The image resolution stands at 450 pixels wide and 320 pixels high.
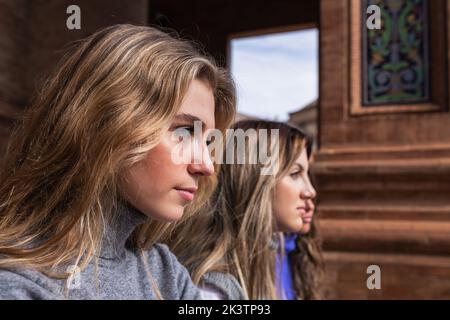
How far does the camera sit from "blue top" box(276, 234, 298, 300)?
92.4 inches

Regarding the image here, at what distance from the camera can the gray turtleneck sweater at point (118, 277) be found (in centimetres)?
95

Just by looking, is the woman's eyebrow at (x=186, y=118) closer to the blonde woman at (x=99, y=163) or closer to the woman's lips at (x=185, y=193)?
the blonde woman at (x=99, y=163)

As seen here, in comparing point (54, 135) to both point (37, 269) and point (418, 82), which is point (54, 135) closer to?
point (37, 269)

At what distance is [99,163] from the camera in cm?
104

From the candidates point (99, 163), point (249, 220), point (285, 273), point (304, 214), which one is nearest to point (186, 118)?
point (99, 163)

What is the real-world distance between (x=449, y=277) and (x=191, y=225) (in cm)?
136

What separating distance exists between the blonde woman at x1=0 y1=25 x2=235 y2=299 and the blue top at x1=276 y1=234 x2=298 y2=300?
1.25m

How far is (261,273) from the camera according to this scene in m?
2.04

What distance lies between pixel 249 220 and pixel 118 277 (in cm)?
92

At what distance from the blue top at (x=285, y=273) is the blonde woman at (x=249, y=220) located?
7cm

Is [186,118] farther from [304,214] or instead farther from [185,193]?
[304,214]

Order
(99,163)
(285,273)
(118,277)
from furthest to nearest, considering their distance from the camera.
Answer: (285,273) → (118,277) → (99,163)

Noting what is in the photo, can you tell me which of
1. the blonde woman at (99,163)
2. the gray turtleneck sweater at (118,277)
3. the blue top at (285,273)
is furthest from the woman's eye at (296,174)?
the blonde woman at (99,163)

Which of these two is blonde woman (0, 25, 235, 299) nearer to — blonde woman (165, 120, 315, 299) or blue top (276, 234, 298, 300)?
blonde woman (165, 120, 315, 299)
